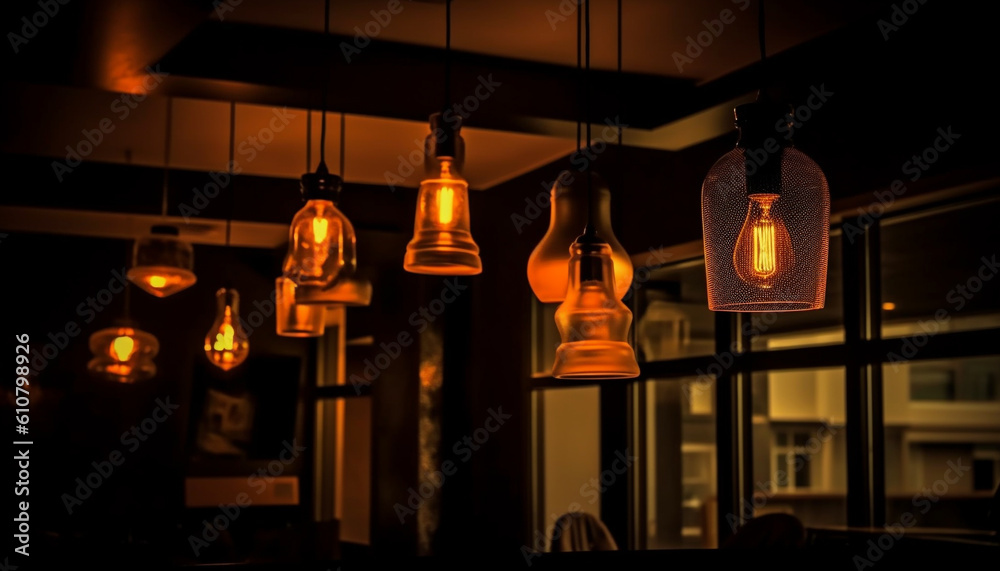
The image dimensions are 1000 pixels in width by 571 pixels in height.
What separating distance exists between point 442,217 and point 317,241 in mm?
313

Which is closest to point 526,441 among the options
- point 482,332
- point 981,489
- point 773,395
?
point 482,332

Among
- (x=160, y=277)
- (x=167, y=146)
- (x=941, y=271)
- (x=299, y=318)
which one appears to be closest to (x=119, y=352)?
→ (x=167, y=146)

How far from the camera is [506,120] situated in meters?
4.73

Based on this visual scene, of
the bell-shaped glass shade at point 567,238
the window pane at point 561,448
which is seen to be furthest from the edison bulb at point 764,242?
the window pane at point 561,448

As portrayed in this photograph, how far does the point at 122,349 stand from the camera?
21.0ft

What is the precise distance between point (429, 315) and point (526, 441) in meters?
1.10

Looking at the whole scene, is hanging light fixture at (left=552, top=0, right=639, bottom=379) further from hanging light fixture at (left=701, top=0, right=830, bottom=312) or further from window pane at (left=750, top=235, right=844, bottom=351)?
window pane at (left=750, top=235, right=844, bottom=351)

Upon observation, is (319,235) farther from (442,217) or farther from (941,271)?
(941,271)

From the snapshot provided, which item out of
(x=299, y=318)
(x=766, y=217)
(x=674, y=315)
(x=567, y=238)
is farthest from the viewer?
(x=674, y=315)

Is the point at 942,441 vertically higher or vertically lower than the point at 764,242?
lower

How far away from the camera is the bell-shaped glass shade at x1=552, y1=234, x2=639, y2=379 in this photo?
84.0 inches

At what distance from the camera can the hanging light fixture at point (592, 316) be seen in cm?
213

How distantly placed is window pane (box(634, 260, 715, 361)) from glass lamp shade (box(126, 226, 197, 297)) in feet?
7.48

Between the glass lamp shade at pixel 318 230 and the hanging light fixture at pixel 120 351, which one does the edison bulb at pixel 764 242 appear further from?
the hanging light fixture at pixel 120 351
